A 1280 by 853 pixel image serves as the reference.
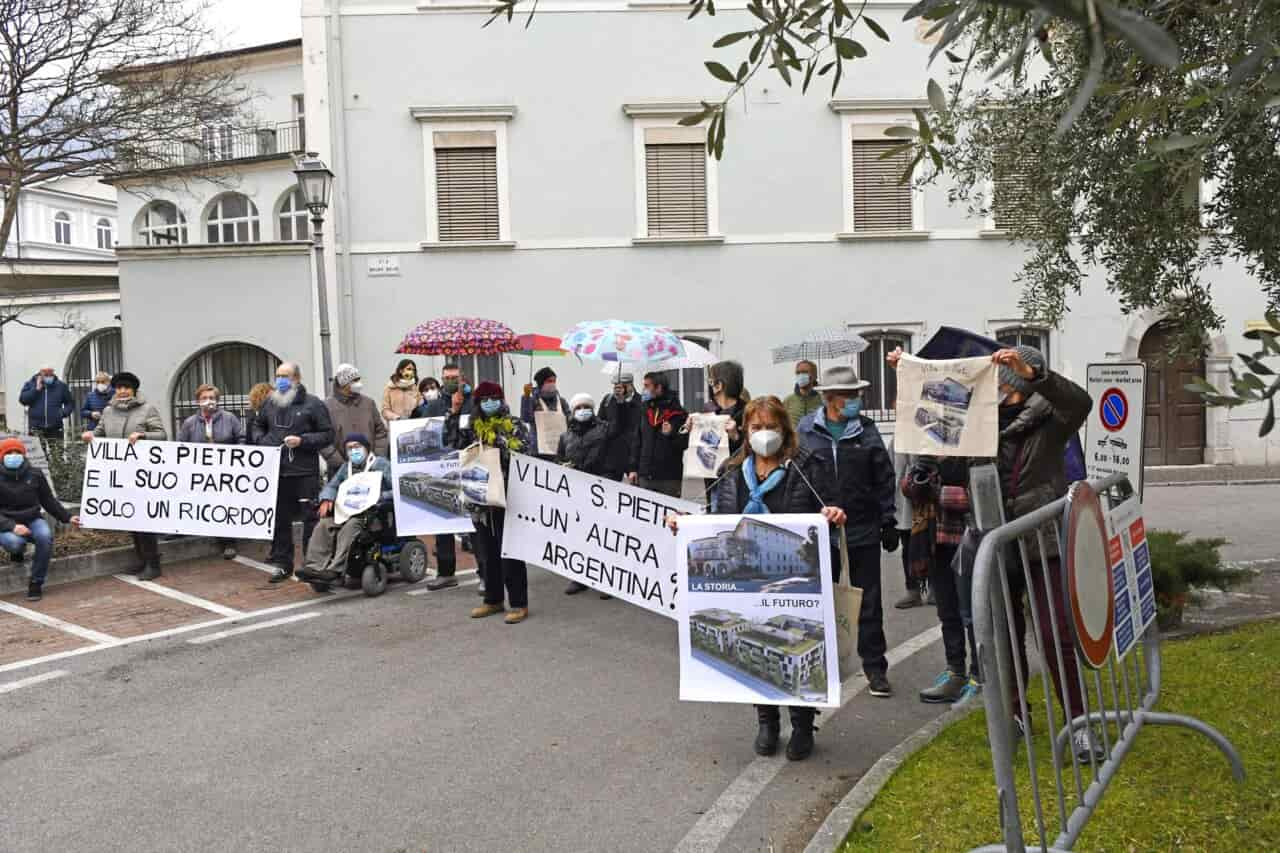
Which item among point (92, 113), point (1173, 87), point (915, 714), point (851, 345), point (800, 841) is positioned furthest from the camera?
point (851, 345)

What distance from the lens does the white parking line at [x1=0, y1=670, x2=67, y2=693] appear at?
755 cm

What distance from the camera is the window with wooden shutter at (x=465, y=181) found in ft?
66.1

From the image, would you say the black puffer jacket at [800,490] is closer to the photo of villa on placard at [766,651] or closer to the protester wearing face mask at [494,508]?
the photo of villa on placard at [766,651]

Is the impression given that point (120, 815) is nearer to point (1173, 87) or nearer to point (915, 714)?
point (915, 714)

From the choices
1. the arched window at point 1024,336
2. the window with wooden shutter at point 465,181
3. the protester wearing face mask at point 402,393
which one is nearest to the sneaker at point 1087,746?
the protester wearing face mask at point 402,393

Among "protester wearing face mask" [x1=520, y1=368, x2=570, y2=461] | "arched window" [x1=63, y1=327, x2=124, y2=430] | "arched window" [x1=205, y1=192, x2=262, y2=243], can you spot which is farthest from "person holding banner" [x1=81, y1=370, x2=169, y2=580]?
"arched window" [x1=205, y1=192, x2=262, y2=243]

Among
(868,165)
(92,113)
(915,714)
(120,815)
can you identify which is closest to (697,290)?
(868,165)

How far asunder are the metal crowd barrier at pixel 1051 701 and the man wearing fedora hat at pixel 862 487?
4.59 ft

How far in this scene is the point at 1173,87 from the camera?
7.74 meters

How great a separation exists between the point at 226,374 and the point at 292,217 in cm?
1939

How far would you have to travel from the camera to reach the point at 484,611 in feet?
30.7

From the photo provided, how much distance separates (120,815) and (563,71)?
17219 mm

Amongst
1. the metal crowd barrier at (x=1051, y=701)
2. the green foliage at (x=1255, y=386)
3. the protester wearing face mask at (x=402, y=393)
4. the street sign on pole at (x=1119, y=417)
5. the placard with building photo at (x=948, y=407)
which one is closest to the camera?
the green foliage at (x=1255, y=386)

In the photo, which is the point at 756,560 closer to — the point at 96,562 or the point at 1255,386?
the point at 1255,386
